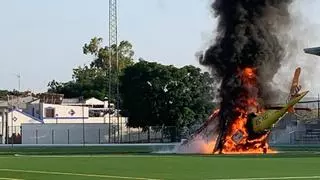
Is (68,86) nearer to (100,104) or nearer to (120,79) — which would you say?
(100,104)

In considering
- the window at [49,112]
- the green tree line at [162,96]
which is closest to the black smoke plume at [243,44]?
the green tree line at [162,96]

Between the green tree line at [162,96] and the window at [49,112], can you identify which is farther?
the window at [49,112]

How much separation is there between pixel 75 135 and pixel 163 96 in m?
11.8

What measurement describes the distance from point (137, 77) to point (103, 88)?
57.8 metres

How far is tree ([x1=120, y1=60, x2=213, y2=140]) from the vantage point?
330ft

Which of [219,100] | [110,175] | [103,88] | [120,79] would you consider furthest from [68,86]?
[110,175]

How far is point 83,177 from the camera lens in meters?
24.8

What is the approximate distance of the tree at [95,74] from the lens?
527ft

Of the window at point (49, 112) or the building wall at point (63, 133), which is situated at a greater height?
the window at point (49, 112)

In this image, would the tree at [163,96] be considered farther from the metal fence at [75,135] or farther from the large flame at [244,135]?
the large flame at [244,135]

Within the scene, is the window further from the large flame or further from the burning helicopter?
the large flame

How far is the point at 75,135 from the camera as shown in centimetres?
10119

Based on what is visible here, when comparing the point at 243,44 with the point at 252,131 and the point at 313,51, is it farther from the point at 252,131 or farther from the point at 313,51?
the point at 313,51

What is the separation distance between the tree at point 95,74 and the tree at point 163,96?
47481mm
